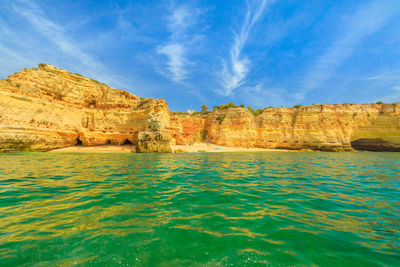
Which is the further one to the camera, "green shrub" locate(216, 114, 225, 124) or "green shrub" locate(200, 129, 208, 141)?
"green shrub" locate(200, 129, 208, 141)

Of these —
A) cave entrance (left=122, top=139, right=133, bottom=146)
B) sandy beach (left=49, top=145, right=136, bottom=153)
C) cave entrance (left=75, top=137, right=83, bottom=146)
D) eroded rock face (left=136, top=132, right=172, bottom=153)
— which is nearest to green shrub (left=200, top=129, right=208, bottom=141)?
eroded rock face (left=136, top=132, right=172, bottom=153)

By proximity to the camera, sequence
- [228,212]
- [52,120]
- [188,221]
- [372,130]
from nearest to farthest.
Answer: [188,221]
[228,212]
[52,120]
[372,130]

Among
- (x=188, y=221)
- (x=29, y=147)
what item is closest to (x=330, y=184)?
(x=188, y=221)

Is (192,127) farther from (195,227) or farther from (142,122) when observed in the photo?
(195,227)

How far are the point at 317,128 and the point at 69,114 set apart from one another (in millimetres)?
44759

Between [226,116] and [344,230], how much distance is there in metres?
34.8

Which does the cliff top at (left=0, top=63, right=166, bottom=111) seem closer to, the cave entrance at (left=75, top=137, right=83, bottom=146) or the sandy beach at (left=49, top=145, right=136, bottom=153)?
the cave entrance at (left=75, top=137, right=83, bottom=146)

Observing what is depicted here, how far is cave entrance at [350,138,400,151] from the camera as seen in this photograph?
103 feet

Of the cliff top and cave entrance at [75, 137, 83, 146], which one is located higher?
the cliff top

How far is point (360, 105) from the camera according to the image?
32.7 metres

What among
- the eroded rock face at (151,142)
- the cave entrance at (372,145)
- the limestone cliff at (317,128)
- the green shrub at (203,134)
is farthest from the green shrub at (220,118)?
the cave entrance at (372,145)

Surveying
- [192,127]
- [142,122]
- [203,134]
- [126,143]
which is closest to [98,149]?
[126,143]

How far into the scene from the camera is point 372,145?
3297 centimetres

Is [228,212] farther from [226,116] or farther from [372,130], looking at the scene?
[372,130]
